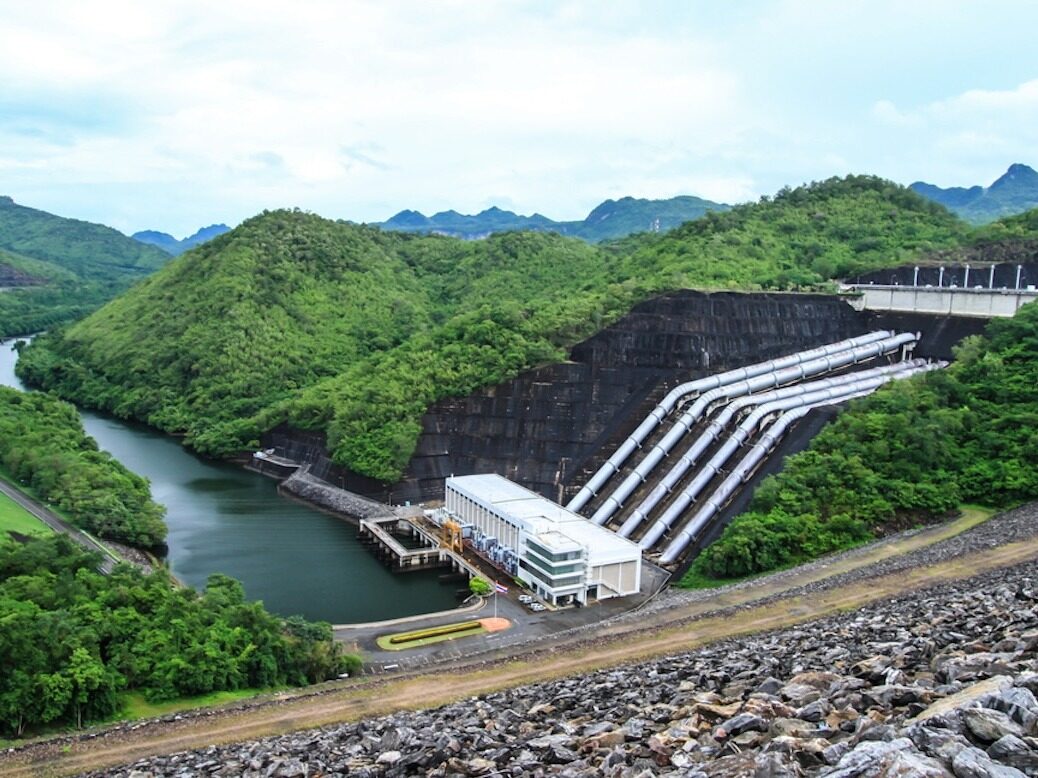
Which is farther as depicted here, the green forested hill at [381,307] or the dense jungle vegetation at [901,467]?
the green forested hill at [381,307]

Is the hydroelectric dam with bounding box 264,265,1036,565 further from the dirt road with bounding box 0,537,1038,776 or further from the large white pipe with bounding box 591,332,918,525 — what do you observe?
the dirt road with bounding box 0,537,1038,776

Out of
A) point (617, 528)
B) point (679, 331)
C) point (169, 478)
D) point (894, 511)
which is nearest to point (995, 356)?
point (894, 511)

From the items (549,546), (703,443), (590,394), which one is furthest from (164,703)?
(590,394)

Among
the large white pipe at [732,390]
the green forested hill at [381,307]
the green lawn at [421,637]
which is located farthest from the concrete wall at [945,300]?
the green lawn at [421,637]

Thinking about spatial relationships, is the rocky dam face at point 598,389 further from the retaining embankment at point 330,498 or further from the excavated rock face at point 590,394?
the retaining embankment at point 330,498

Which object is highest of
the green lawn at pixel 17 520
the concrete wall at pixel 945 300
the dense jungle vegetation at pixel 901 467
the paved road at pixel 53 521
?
the concrete wall at pixel 945 300

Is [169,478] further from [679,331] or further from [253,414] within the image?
[679,331]

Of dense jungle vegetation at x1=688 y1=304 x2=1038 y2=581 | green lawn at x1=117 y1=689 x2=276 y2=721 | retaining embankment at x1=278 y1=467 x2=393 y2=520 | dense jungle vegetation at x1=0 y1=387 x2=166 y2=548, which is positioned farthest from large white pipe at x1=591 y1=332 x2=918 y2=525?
green lawn at x1=117 y1=689 x2=276 y2=721
